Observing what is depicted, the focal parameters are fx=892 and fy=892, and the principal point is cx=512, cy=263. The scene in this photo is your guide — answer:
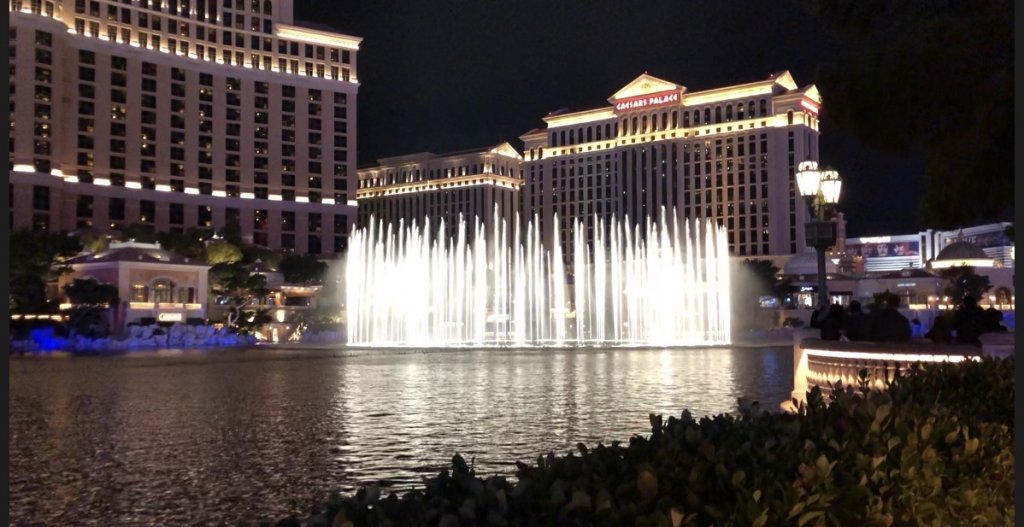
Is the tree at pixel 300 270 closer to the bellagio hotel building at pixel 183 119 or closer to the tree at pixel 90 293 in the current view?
the bellagio hotel building at pixel 183 119

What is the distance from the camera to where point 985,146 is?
9125 millimetres

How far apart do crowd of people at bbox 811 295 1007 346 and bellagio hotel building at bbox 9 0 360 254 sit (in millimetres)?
78696

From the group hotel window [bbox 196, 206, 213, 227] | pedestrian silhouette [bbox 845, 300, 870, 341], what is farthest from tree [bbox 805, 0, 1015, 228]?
hotel window [bbox 196, 206, 213, 227]

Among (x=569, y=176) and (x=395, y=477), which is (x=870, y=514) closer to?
(x=395, y=477)

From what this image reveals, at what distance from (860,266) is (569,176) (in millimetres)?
37336

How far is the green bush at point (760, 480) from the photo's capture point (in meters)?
2.96

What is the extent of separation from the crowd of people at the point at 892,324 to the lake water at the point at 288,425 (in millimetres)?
2346

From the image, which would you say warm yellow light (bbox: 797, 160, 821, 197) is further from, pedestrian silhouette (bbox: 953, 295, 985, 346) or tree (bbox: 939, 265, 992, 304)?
tree (bbox: 939, 265, 992, 304)

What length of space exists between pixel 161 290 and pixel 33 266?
737 centimetres

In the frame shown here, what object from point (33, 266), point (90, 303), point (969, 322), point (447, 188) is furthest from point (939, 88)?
point (447, 188)

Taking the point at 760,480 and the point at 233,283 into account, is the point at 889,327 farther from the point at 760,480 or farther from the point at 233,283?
the point at 233,283

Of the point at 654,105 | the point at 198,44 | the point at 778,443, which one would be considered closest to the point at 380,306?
the point at 778,443

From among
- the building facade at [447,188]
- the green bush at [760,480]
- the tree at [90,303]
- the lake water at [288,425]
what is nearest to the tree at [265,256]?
the tree at [90,303]

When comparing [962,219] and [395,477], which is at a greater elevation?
[962,219]
